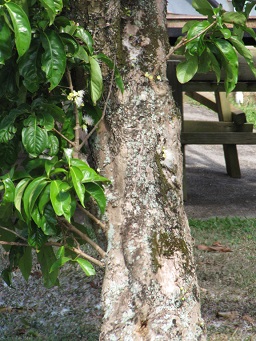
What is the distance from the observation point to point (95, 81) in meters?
2.45

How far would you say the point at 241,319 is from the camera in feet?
12.7

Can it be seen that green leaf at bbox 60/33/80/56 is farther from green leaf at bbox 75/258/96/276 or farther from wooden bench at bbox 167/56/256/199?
wooden bench at bbox 167/56/256/199

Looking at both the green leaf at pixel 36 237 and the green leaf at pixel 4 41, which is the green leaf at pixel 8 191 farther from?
the green leaf at pixel 4 41

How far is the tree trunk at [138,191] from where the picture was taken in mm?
2645

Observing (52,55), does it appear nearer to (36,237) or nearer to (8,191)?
(8,191)

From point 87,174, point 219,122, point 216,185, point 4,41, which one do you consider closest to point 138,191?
point 87,174

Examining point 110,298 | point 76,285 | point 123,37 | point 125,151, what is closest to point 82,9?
point 123,37

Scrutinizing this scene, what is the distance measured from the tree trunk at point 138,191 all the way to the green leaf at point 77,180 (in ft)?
1.39

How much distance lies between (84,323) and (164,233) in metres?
1.46

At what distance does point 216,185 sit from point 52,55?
5773mm

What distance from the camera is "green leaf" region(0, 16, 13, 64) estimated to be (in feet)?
6.80

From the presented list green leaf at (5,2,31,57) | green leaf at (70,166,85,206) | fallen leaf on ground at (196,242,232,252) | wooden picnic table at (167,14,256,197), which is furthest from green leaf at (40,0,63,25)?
wooden picnic table at (167,14,256,197)

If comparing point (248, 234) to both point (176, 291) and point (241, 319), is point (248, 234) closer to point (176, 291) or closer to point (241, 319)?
point (241, 319)

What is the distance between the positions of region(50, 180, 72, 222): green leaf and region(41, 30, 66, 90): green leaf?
1.04 ft
